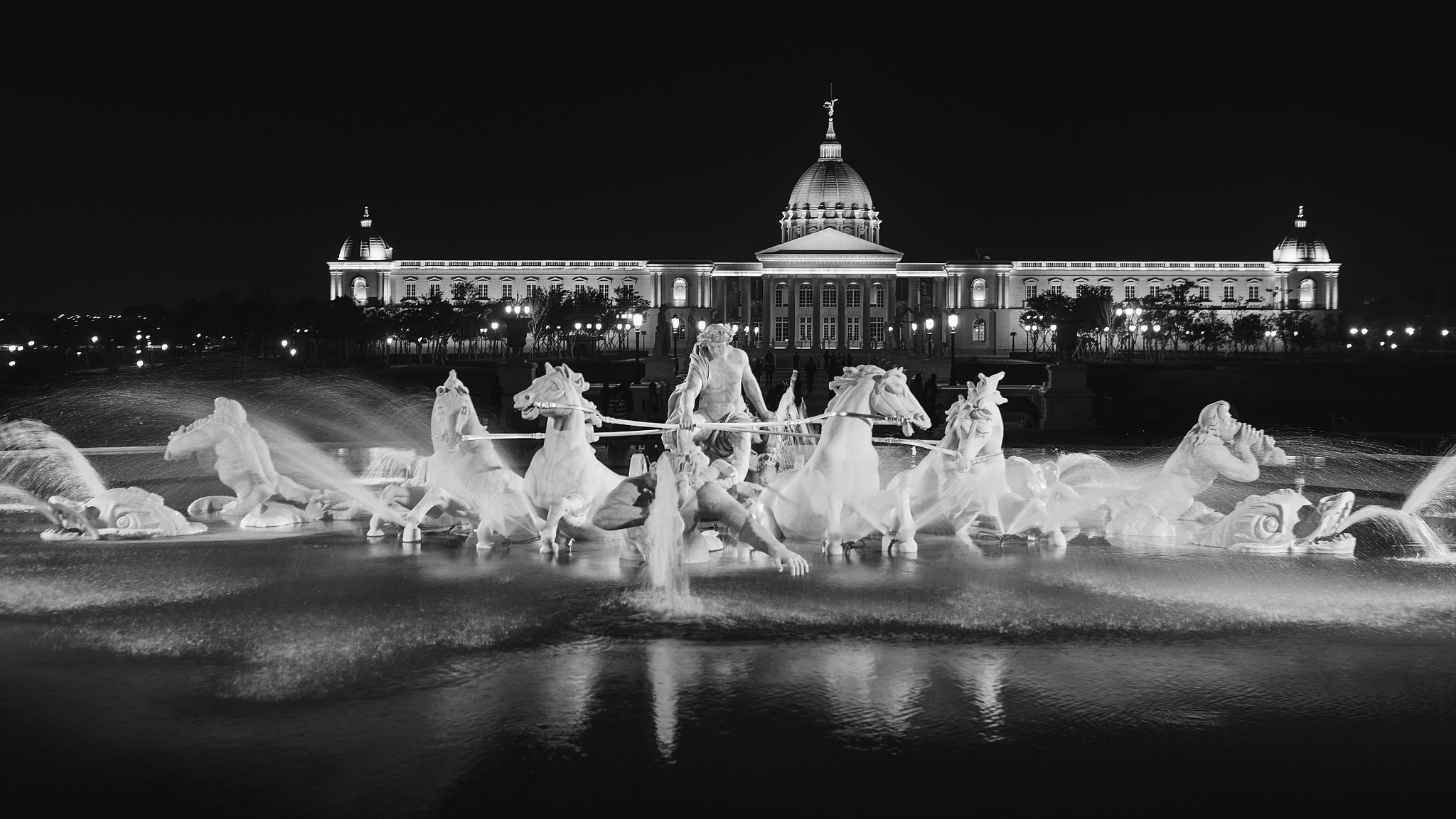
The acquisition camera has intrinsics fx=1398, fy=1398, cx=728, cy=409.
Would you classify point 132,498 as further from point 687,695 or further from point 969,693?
point 969,693

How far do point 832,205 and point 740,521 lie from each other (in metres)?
135

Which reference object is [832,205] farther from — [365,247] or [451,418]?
[451,418]

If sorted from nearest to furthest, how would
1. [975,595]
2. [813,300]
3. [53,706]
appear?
[53,706]
[975,595]
[813,300]

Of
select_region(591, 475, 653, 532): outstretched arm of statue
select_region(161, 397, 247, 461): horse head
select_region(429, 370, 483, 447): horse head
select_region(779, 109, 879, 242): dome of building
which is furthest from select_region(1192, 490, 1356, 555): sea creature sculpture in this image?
select_region(779, 109, 879, 242): dome of building

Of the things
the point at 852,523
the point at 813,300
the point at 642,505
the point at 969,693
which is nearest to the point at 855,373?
the point at 852,523

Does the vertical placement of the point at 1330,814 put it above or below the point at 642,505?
below

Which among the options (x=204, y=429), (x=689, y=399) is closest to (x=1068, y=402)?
(x=689, y=399)

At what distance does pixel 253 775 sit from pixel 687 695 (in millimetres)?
2560

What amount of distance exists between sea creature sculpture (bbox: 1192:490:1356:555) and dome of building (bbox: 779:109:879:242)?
428 feet

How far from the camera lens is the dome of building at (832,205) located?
475 ft

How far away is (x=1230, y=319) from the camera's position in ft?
439

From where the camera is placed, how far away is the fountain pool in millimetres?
7059

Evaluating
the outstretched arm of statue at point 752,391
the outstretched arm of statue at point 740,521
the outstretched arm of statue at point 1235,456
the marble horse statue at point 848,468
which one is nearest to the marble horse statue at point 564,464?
the outstretched arm of statue at point 740,521

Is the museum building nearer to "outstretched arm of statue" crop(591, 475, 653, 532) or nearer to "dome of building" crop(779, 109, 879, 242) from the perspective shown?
"dome of building" crop(779, 109, 879, 242)
